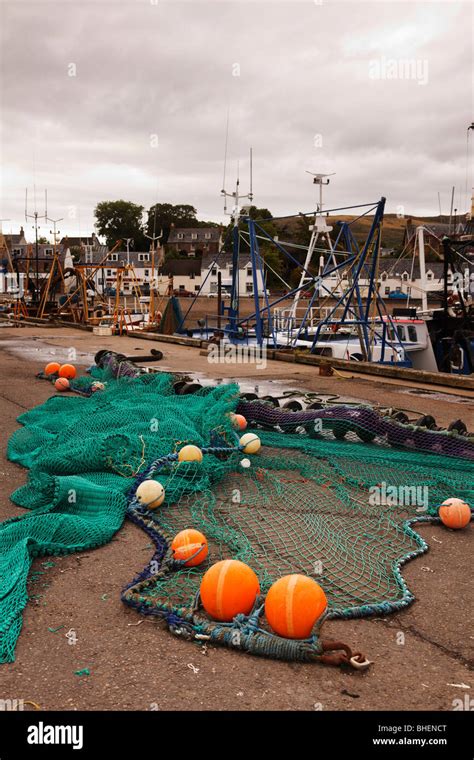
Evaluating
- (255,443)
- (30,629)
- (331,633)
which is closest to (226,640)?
(331,633)

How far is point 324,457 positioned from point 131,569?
2321 millimetres

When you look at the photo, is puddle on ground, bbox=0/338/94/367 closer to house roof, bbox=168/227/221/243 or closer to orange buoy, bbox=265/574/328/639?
orange buoy, bbox=265/574/328/639

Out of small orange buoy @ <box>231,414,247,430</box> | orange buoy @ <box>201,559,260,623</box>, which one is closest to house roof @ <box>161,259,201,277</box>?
small orange buoy @ <box>231,414,247,430</box>

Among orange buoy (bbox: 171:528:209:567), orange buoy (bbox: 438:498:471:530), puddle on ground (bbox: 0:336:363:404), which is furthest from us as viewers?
puddle on ground (bbox: 0:336:363:404)

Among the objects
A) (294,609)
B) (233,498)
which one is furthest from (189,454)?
(294,609)

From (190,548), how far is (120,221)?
112563 mm

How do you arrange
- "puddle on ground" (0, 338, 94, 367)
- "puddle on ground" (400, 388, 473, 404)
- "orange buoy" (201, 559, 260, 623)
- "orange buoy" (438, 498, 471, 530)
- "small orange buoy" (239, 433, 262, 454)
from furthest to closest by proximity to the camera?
1. "puddle on ground" (0, 338, 94, 367)
2. "puddle on ground" (400, 388, 473, 404)
3. "small orange buoy" (239, 433, 262, 454)
4. "orange buoy" (438, 498, 471, 530)
5. "orange buoy" (201, 559, 260, 623)

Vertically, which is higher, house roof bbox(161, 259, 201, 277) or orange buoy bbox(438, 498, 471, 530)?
house roof bbox(161, 259, 201, 277)

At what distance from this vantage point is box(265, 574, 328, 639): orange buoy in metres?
2.58

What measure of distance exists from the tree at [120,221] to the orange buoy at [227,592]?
109051 millimetres

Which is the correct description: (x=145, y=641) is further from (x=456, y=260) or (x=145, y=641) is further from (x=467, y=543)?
(x=456, y=260)

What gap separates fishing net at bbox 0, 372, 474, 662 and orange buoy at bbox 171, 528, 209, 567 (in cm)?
5

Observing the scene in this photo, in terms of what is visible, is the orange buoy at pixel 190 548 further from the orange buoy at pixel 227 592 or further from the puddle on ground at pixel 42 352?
the puddle on ground at pixel 42 352

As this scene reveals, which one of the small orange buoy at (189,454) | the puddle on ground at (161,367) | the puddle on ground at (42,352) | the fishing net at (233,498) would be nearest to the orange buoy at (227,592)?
the fishing net at (233,498)
